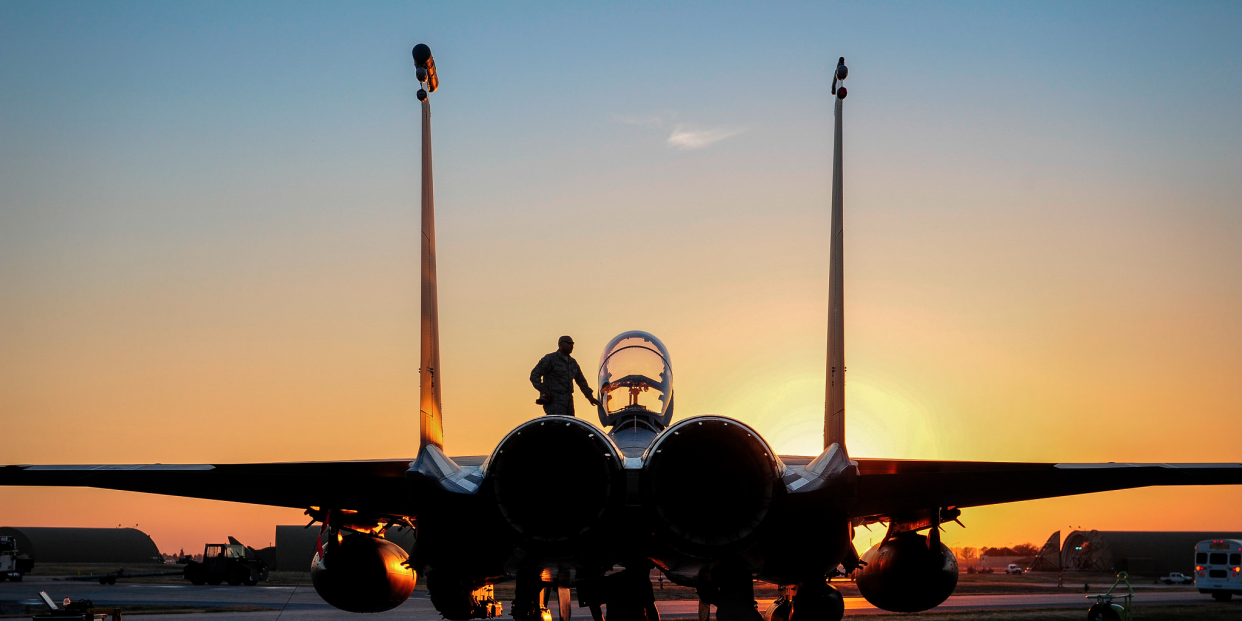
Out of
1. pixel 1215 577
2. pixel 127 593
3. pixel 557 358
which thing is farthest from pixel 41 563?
pixel 557 358

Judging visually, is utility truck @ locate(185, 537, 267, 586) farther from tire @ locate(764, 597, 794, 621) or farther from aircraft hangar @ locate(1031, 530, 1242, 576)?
aircraft hangar @ locate(1031, 530, 1242, 576)

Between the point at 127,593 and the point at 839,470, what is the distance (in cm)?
3125

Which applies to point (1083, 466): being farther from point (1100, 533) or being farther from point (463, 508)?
point (1100, 533)

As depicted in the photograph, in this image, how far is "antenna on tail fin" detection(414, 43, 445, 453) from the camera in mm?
6949

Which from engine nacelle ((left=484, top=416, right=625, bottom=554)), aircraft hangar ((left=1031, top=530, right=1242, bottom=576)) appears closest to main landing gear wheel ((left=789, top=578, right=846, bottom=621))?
engine nacelle ((left=484, top=416, right=625, bottom=554))

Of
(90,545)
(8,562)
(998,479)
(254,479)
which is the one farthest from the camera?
(90,545)

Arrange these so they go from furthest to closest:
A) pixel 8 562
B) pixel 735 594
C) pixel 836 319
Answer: pixel 8 562 → pixel 836 319 → pixel 735 594

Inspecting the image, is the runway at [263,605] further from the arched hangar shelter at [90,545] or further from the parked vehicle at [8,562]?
the arched hangar shelter at [90,545]

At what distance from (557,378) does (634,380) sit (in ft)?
2.36

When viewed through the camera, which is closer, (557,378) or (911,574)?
(911,574)

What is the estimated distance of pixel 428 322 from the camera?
7246 millimetres

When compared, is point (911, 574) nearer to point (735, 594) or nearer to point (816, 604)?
point (816, 604)

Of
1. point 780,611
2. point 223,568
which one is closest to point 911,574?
point 780,611

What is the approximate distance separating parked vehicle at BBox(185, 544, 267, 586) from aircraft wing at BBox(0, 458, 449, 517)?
37.8 meters
